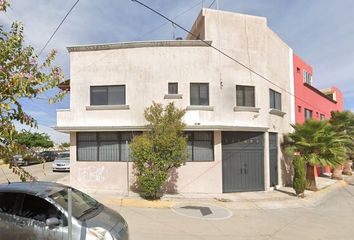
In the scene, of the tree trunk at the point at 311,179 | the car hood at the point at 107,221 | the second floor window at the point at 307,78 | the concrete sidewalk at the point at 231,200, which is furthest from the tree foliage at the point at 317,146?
the car hood at the point at 107,221

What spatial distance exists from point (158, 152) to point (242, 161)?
496cm

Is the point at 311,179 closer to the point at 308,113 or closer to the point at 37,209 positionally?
the point at 308,113

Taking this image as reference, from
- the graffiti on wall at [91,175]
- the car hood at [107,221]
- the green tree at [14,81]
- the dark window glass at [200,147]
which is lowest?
the graffiti on wall at [91,175]

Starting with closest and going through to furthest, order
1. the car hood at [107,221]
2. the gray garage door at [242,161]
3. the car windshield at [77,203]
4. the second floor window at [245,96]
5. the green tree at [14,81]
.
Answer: the green tree at [14,81] → the car hood at [107,221] → the car windshield at [77,203] → the gray garage door at [242,161] → the second floor window at [245,96]

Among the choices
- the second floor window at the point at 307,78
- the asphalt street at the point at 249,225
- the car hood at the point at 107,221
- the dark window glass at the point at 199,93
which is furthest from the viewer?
the second floor window at the point at 307,78

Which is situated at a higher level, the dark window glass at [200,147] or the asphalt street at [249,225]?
the dark window glass at [200,147]

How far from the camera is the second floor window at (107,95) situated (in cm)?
1531

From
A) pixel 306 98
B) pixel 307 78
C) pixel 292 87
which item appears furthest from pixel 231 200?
pixel 307 78

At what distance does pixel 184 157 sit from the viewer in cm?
1333

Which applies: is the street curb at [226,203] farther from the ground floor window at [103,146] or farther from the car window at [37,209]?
the car window at [37,209]

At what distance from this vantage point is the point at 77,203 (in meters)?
6.61

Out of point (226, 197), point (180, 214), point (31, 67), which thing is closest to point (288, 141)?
point (226, 197)

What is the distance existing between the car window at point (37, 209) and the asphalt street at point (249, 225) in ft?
9.45

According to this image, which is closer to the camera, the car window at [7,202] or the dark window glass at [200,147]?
the car window at [7,202]
